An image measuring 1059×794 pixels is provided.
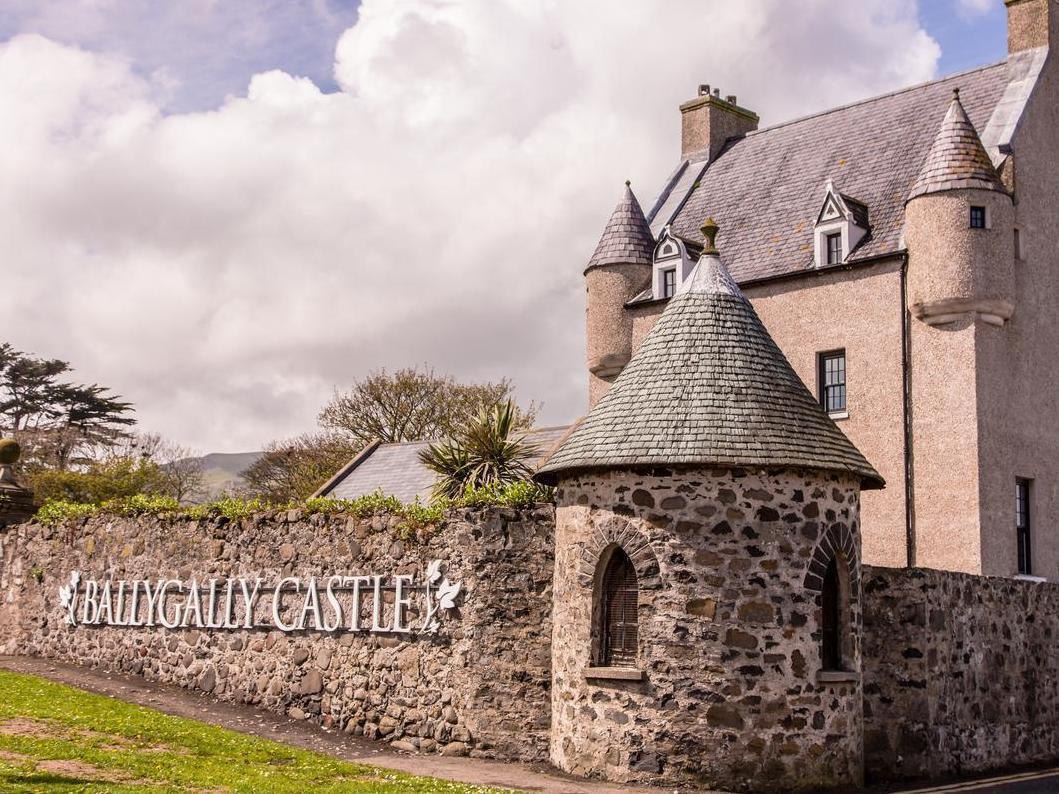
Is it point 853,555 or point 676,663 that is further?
point 853,555

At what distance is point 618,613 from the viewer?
15891mm

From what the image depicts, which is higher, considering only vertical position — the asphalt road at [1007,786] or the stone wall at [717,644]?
the stone wall at [717,644]

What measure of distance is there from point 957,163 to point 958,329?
10.5 ft

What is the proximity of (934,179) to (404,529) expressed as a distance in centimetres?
1316

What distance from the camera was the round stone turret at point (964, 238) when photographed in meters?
24.1

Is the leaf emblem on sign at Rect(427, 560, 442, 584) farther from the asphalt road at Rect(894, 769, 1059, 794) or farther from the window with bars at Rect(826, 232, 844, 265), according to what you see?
the window with bars at Rect(826, 232, 844, 265)

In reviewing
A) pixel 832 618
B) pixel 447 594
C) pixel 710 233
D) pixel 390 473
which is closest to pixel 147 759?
pixel 447 594

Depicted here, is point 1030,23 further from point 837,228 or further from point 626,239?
point 626,239

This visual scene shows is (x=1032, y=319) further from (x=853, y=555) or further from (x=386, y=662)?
(x=386, y=662)

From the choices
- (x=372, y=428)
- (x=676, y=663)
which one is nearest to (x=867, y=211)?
(x=676, y=663)

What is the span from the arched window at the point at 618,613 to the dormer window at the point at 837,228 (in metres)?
12.7

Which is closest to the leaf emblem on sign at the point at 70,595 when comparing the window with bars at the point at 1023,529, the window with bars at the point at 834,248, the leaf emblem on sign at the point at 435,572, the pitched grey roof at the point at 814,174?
the leaf emblem on sign at the point at 435,572

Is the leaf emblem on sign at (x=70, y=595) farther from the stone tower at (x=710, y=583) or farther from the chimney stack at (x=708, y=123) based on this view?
the chimney stack at (x=708, y=123)

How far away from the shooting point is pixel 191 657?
20656 mm
